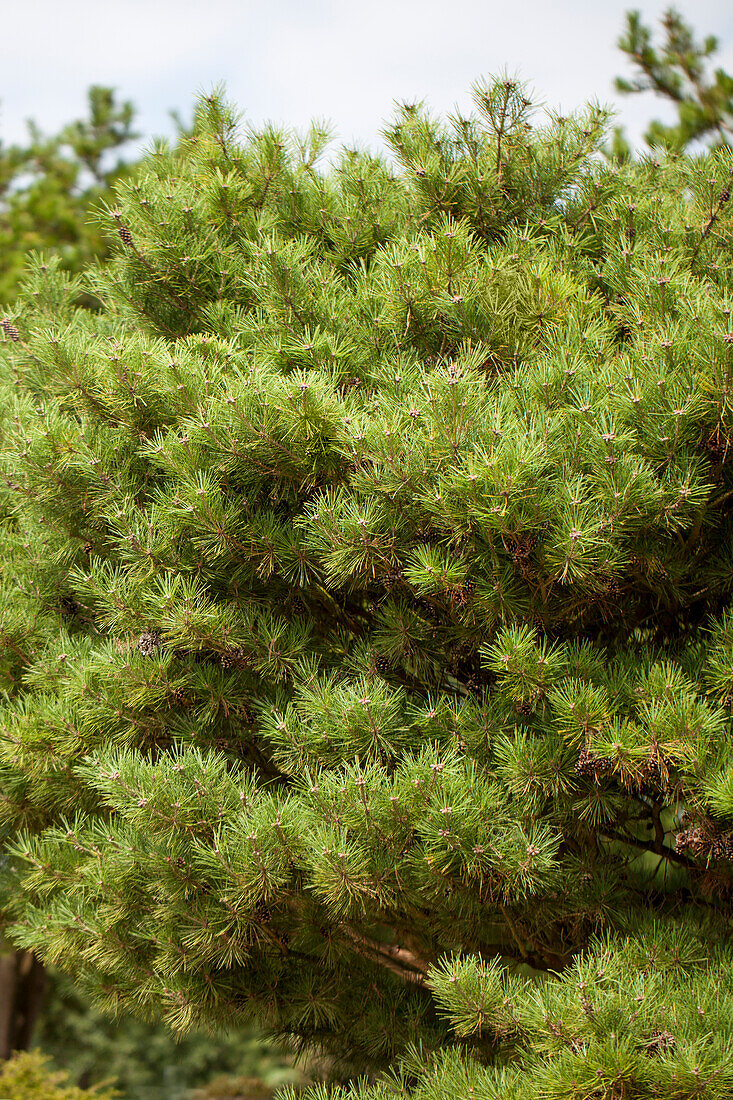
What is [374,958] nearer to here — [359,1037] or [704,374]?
[359,1037]

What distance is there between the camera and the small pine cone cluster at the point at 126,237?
311 cm

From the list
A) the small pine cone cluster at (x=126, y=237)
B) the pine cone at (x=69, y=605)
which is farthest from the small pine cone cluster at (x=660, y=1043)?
the small pine cone cluster at (x=126, y=237)

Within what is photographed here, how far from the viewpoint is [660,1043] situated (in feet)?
6.69

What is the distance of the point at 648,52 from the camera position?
6.51m

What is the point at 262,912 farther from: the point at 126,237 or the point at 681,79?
the point at 681,79

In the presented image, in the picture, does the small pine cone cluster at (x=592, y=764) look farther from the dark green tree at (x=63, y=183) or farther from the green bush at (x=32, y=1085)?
the dark green tree at (x=63, y=183)

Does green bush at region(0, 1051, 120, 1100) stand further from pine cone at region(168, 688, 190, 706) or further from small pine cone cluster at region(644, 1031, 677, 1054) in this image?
small pine cone cluster at region(644, 1031, 677, 1054)

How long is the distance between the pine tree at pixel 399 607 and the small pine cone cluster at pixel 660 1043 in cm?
1

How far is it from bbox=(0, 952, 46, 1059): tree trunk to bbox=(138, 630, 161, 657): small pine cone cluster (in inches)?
214

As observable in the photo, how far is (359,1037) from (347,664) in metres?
1.46

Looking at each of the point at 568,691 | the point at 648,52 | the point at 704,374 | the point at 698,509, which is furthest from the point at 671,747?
the point at 648,52

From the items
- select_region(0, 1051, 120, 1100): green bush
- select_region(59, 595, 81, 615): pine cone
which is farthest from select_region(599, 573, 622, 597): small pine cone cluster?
select_region(0, 1051, 120, 1100): green bush

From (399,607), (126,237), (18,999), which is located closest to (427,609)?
(399,607)

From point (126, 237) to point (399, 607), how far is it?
1.60 meters
